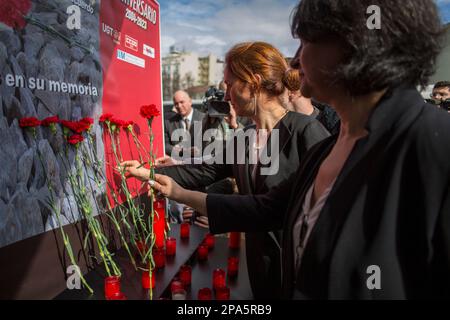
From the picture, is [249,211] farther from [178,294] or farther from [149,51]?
[149,51]

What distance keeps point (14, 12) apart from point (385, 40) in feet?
3.28

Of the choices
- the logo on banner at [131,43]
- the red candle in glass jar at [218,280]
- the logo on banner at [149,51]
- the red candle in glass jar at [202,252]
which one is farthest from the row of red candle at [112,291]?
the logo on banner at [149,51]

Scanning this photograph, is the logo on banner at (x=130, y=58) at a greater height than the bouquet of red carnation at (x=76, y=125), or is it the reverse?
the logo on banner at (x=130, y=58)

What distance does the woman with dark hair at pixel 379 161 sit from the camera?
637 millimetres

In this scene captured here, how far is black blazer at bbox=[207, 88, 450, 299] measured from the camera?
0.62 meters

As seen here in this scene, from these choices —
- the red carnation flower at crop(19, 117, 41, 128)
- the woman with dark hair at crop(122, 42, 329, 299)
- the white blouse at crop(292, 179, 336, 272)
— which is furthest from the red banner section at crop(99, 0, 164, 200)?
the white blouse at crop(292, 179, 336, 272)

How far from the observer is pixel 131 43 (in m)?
1.71

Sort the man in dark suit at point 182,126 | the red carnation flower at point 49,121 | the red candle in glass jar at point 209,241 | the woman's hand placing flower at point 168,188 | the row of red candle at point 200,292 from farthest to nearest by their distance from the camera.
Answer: the man in dark suit at point 182,126, the red candle in glass jar at point 209,241, the woman's hand placing flower at point 168,188, the row of red candle at point 200,292, the red carnation flower at point 49,121

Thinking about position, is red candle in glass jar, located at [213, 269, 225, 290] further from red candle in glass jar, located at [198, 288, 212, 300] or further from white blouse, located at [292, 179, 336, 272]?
white blouse, located at [292, 179, 336, 272]

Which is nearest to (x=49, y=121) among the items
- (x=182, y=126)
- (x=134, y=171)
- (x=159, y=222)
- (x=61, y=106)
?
(x=61, y=106)

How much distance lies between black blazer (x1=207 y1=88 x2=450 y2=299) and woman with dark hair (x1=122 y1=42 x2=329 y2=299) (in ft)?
2.21

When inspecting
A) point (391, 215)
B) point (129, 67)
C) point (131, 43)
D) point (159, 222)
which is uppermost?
point (131, 43)

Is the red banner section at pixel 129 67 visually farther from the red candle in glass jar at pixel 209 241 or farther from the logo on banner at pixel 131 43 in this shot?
the red candle in glass jar at pixel 209 241
